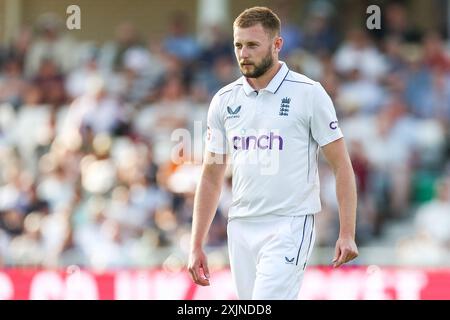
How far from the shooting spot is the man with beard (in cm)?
631

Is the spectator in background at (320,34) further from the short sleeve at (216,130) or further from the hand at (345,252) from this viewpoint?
the hand at (345,252)

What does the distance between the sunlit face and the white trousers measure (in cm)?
80

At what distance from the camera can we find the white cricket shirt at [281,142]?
20.8ft

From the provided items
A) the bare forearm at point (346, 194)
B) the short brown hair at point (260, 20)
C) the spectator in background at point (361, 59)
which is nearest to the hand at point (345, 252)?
the bare forearm at point (346, 194)

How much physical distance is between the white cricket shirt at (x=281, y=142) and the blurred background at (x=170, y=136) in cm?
570

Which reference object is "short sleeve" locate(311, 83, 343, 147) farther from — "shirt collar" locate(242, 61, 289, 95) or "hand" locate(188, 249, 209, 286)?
"hand" locate(188, 249, 209, 286)

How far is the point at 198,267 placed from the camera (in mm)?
6516

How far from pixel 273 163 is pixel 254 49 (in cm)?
62

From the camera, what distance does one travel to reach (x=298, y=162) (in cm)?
638

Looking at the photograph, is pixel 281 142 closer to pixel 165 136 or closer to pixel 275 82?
pixel 275 82

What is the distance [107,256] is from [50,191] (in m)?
1.45

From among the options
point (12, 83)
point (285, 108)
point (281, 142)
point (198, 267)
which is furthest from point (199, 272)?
point (12, 83)

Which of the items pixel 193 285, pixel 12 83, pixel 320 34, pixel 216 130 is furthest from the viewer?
pixel 12 83
